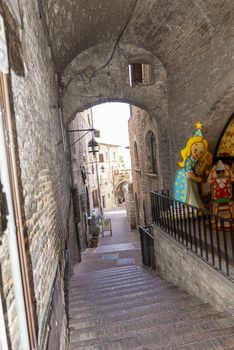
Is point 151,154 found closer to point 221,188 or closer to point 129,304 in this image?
point 221,188

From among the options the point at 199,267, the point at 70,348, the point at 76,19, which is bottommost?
the point at 70,348

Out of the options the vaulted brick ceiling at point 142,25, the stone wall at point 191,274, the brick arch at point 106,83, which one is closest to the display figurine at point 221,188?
the stone wall at point 191,274

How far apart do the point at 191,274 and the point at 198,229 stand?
815 mm

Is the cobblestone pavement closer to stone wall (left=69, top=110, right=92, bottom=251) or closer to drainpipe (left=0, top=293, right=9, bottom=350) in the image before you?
drainpipe (left=0, top=293, right=9, bottom=350)

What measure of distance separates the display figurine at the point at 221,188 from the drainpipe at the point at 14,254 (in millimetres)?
4625

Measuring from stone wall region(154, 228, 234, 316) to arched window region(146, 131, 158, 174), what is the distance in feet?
14.7

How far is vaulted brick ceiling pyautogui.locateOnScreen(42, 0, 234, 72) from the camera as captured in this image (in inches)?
212

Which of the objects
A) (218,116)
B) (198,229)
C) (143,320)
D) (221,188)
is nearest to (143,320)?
(143,320)

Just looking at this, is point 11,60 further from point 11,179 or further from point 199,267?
point 199,267

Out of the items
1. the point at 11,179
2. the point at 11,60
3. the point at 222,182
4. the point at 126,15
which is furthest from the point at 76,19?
the point at 11,179

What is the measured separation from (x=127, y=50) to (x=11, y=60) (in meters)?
6.92

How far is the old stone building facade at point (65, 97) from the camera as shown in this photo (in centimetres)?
207

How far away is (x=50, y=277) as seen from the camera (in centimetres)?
344

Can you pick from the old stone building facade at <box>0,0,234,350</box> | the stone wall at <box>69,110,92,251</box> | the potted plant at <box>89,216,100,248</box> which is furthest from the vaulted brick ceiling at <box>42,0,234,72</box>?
the potted plant at <box>89,216,100,248</box>
